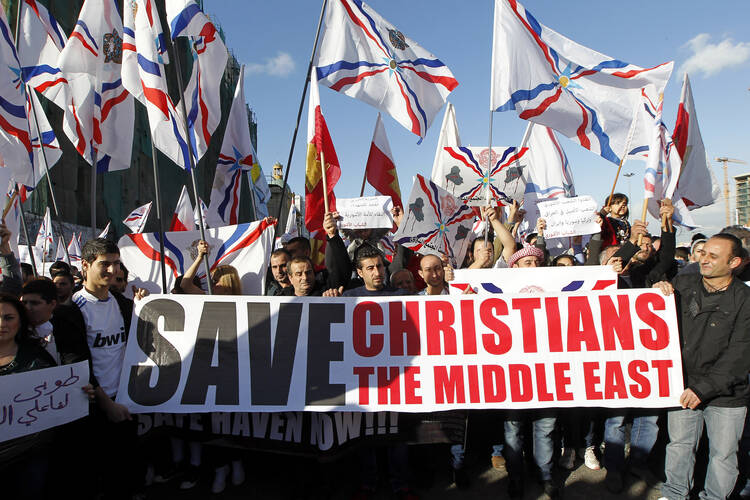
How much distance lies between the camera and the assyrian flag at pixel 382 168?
6.32m

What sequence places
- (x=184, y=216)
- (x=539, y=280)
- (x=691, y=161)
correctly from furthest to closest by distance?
1. (x=184, y=216)
2. (x=691, y=161)
3. (x=539, y=280)

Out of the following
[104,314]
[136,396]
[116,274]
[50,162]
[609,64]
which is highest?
[609,64]

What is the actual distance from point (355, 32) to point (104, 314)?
3775 millimetres

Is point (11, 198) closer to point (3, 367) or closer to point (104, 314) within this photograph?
point (104, 314)

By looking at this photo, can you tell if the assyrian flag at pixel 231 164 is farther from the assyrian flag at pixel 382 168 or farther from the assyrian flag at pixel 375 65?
the assyrian flag at pixel 375 65

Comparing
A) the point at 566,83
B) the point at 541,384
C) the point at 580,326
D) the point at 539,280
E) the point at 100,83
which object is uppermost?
the point at 100,83

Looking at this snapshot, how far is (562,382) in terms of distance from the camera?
3.34 metres

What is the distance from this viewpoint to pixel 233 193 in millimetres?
7672

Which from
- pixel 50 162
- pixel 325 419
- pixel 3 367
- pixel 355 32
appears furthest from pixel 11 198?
pixel 325 419

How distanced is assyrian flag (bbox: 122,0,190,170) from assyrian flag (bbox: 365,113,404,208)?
2.51 m

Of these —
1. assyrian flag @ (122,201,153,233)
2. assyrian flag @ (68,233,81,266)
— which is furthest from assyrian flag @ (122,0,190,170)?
assyrian flag @ (68,233,81,266)

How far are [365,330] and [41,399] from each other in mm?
1880

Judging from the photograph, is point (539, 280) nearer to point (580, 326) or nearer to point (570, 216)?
point (580, 326)

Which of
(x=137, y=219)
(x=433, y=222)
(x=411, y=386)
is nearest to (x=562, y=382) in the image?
(x=411, y=386)
